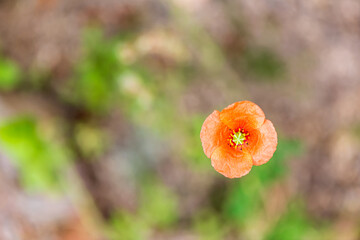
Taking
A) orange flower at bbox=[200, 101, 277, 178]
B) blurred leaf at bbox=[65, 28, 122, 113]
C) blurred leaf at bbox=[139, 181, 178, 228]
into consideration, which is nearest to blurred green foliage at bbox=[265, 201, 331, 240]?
blurred leaf at bbox=[139, 181, 178, 228]

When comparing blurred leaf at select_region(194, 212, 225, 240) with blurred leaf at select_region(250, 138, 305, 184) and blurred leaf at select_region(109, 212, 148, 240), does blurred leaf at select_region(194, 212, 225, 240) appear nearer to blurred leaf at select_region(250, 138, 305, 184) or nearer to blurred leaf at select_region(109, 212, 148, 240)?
blurred leaf at select_region(109, 212, 148, 240)

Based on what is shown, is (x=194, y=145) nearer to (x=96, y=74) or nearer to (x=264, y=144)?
(x=96, y=74)

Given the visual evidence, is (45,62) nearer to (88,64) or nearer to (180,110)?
(88,64)

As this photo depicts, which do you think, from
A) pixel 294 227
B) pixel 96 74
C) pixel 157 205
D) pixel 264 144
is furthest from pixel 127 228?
pixel 264 144

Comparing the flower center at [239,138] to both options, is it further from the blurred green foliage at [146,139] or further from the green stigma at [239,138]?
the blurred green foliage at [146,139]

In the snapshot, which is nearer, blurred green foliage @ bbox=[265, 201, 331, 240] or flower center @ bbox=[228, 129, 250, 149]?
flower center @ bbox=[228, 129, 250, 149]

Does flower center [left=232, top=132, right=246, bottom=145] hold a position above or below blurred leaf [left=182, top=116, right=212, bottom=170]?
below

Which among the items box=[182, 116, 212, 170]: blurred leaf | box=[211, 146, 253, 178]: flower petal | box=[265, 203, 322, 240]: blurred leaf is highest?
box=[182, 116, 212, 170]: blurred leaf
